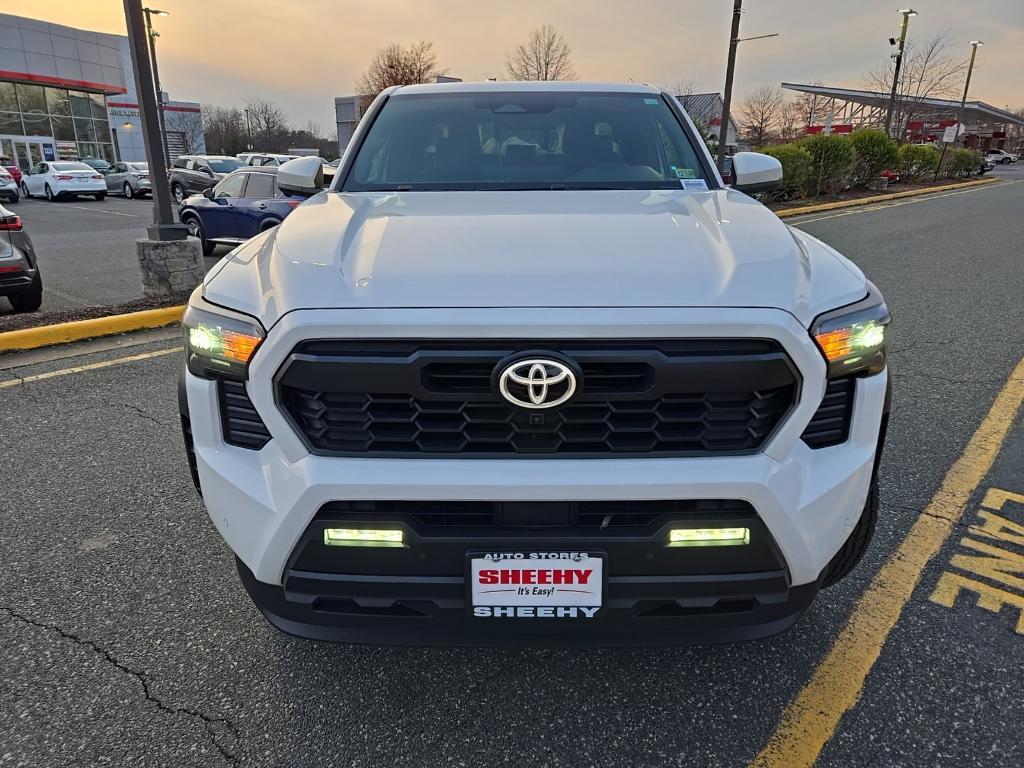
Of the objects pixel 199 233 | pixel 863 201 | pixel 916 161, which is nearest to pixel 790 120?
pixel 916 161

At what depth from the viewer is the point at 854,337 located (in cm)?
182

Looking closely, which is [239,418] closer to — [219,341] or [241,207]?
[219,341]

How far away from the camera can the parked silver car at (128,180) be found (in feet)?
91.0

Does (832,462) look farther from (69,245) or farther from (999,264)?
(69,245)

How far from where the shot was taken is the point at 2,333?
5.79 metres

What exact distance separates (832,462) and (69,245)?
15.0m

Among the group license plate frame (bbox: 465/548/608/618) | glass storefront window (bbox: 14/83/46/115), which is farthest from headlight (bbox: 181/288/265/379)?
Result: glass storefront window (bbox: 14/83/46/115)

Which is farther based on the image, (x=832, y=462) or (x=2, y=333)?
(x=2, y=333)

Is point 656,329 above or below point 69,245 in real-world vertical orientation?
above

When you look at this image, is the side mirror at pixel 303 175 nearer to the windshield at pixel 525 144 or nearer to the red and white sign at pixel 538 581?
the windshield at pixel 525 144

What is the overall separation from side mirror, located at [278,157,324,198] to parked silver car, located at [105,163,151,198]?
2793 cm

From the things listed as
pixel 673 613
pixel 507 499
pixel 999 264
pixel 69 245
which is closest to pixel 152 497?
pixel 507 499

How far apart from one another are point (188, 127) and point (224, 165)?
4702cm

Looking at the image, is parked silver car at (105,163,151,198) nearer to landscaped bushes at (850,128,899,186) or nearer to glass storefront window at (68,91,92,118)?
glass storefront window at (68,91,92,118)
